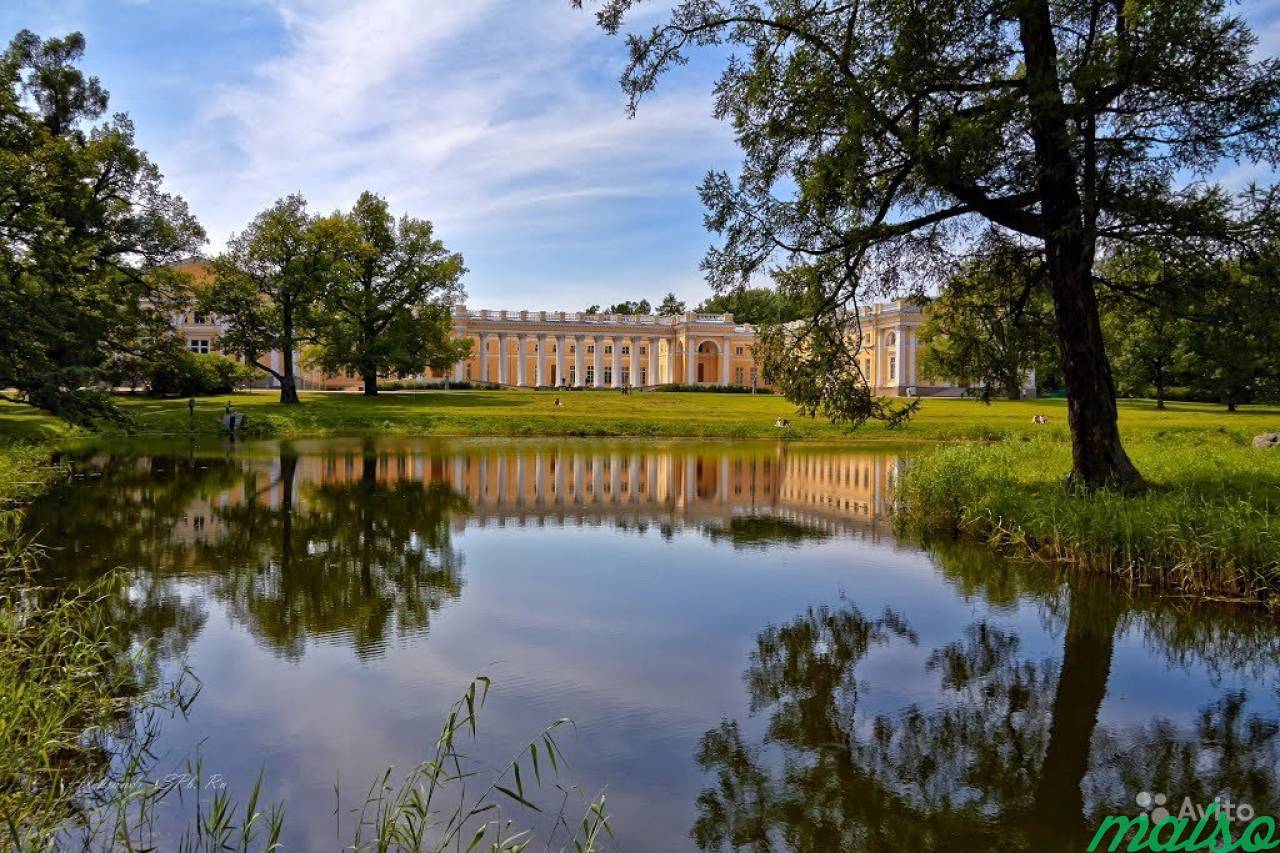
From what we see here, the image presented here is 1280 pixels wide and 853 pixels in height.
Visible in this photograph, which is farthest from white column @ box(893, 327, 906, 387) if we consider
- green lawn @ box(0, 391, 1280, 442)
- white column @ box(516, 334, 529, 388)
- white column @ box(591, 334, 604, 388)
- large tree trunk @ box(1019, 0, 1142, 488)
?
large tree trunk @ box(1019, 0, 1142, 488)

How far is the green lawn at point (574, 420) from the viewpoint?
28719 millimetres

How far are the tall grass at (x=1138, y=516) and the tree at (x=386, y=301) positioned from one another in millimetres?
31673

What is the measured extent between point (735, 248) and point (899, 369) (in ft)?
203

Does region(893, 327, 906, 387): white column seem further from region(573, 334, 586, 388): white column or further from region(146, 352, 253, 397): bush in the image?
region(146, 352, 253, 397): bush

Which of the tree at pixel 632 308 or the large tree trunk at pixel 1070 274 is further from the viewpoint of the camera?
the tree at pixel 632 308

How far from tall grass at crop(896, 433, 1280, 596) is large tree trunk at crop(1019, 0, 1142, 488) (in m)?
0.62

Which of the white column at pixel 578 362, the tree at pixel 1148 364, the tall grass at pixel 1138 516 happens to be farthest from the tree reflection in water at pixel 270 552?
the white column at pixel 578 362

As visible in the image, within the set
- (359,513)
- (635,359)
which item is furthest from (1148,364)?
(359,513)

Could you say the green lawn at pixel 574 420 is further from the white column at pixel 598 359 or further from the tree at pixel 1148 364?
the white column at pixel 598 359

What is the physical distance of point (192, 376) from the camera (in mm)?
36656

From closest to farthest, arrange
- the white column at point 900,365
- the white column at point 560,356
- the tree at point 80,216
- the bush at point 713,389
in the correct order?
1. the tree at point 80,216
2. the bush at point 713,389
3. the white column at point 900,365
4. the white column at point 560,356

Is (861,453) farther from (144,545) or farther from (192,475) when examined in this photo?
(144,545)

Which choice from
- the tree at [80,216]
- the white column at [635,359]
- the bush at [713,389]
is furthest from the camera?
the white column at [635,359]

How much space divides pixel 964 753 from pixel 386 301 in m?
41.5
